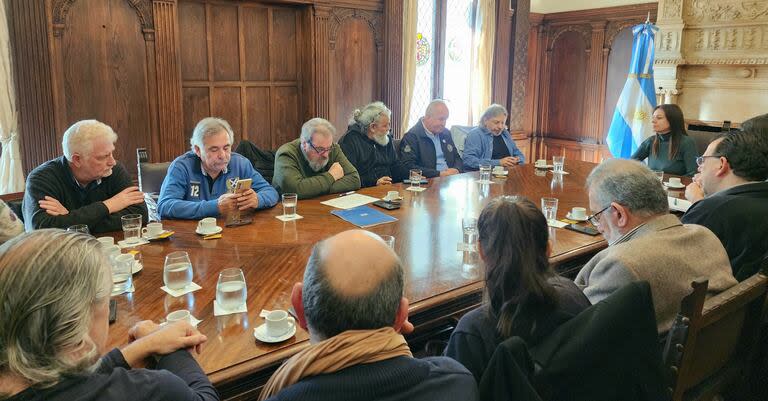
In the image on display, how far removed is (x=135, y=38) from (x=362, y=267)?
4.13 m

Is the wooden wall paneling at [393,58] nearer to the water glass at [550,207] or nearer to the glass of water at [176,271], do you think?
the water glass at [550,207]

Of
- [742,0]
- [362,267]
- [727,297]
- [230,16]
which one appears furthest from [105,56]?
[742,0]

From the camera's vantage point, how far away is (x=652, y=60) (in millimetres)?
6016

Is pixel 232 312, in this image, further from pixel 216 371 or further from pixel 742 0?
pixel 742 0

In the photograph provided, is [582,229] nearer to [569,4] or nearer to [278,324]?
[278,324]

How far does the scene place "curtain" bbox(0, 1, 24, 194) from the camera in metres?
3.76

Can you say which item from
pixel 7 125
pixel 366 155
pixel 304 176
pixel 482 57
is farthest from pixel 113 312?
pixel 482 57

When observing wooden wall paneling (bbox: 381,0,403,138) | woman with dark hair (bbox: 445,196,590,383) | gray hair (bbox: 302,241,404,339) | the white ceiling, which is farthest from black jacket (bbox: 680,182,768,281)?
the white ceiling

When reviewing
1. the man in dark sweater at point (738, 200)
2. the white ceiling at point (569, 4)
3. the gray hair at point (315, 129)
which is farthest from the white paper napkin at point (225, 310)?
the white ceiling at point (569, 4)

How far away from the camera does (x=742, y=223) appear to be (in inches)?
82.1

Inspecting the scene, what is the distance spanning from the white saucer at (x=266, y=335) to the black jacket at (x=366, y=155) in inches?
106

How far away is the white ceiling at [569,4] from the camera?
21.3ft

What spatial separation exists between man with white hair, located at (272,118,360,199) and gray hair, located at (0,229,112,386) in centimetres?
225

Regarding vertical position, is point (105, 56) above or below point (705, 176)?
above
